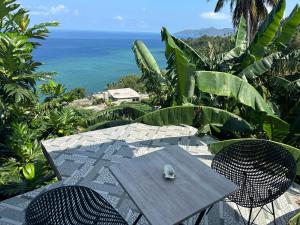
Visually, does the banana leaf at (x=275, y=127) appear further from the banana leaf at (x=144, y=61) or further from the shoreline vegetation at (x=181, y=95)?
the banana leaf at (x=144, y=61)

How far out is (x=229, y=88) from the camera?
4621 millimetres

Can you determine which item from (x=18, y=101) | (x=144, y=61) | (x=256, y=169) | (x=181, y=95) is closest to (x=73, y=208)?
(x=256, y=169)

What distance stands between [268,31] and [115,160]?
3925 millimetres

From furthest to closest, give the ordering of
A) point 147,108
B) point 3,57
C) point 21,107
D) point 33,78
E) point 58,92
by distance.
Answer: point 58,92 → point 147,108 → point 21,107 → point 33,78 → point 3,57

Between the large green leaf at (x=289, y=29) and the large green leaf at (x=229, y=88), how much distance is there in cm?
228

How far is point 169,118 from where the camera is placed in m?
5.34

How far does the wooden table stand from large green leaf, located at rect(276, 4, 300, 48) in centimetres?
433

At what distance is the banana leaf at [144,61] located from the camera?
702cm

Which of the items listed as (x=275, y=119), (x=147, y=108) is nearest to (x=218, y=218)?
(x=275, y=119)

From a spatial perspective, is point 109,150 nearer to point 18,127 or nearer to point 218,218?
point 18,127

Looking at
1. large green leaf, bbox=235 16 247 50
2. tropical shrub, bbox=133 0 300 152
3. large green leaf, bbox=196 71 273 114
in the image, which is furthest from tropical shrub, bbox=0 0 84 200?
large green leaf, bbox=235 16 247 50

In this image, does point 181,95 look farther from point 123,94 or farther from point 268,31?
point 123,94

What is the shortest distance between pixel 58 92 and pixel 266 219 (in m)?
5.98

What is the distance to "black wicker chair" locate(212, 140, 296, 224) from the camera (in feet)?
10.5
